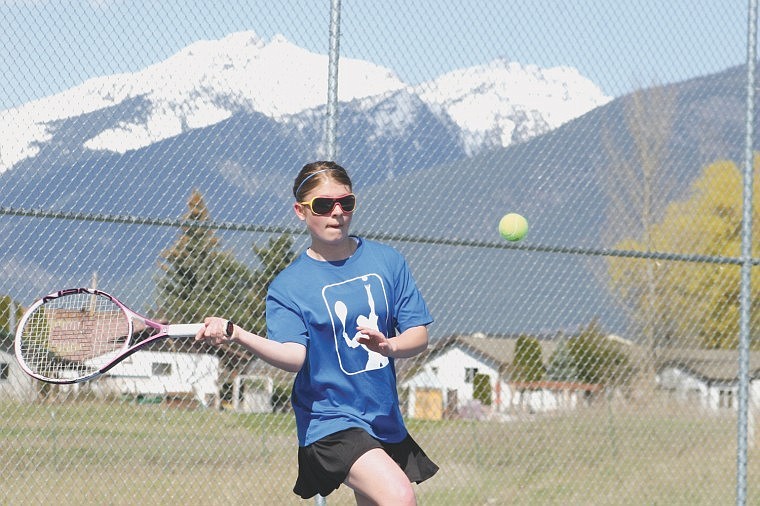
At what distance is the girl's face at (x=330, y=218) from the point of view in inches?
142

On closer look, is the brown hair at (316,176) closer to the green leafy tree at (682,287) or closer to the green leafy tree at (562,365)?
the green leafy tree at (562,365)

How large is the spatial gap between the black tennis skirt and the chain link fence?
6.29 ft

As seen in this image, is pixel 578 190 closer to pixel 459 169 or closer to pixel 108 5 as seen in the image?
pixel 459 169

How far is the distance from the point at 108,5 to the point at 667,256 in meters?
3.28

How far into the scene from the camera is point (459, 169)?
21.4ft

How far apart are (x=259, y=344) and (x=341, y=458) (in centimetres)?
49

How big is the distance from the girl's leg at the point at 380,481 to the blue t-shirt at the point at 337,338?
5.1 inches

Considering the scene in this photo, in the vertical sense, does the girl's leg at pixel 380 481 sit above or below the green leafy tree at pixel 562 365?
below

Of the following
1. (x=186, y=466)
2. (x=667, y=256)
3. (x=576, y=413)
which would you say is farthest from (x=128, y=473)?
(x=576, y=413)

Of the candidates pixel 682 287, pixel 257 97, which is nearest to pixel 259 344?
pixel 257 97

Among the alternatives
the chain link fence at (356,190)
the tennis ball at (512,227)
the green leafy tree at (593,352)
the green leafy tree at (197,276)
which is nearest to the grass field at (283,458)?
the chain link fence at (356,190)

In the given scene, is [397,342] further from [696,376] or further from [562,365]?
[696,376]

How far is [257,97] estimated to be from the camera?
5.79 meters

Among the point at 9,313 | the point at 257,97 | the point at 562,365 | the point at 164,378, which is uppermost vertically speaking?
the point at 562,365
